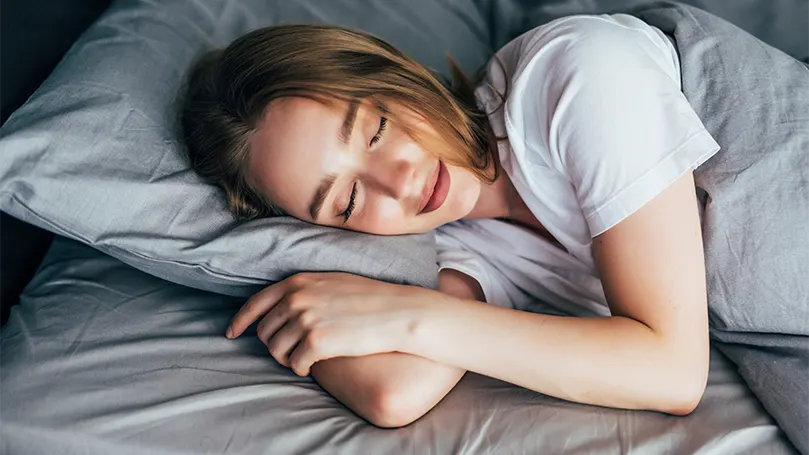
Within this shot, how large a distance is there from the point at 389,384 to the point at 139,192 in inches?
16.7

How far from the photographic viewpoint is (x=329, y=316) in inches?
37.0

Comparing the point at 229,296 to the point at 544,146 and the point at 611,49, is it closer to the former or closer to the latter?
the point at 544,146

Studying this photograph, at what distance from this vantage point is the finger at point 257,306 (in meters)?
1.00

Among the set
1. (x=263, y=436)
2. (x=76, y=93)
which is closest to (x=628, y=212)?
(x=263, y=436)

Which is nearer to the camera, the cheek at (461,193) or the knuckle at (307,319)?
Result: the knuckle at (307,319)

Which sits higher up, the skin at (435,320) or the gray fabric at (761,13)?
the gray fabric at (761,13)

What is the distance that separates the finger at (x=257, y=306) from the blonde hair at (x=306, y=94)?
5.2 inches

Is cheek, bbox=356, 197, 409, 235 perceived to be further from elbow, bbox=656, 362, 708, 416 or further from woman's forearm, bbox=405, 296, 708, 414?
elbow, bbox=656, 362, 708, 416

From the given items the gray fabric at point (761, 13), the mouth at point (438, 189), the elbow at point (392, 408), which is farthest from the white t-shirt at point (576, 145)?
the elbow at point (392, 408)

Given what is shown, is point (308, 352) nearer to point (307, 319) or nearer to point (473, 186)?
point (307, 319)

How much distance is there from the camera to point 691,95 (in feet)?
3.38

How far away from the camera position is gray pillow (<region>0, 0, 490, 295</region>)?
970mm

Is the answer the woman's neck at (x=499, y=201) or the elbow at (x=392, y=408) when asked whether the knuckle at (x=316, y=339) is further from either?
the woman's neck at (x=499, y=201)

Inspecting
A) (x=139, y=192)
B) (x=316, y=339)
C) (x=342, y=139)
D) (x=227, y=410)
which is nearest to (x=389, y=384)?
(x=316, y=339)
